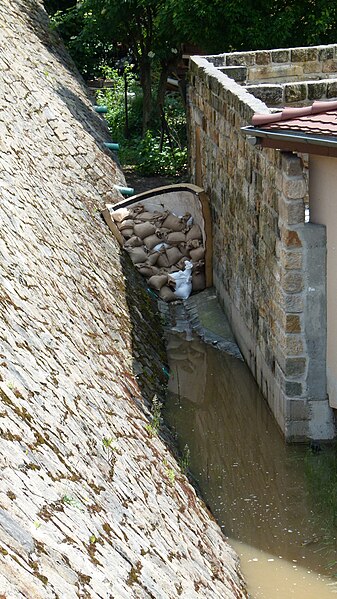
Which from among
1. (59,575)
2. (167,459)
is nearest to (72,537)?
(59,575)

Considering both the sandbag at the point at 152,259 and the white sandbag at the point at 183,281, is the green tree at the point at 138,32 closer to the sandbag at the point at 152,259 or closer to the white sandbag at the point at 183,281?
the sandbag at the point at 152,259

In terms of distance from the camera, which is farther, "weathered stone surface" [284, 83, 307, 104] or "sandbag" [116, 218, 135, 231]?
"sandbag" [116, 218, 135, 231]

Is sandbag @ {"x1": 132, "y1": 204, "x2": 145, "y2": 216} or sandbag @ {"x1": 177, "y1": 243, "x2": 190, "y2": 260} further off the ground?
sandbag @ {"x1": 132, "y1": 204, "x2": 145, "y2": 216}

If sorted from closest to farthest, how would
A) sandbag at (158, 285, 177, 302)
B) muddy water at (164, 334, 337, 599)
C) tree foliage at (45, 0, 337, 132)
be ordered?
muddy water at (164, 334, 337, 599), sandbag at (158, 285, 177, 302), tree foliage at (45, 0, 337, 132)

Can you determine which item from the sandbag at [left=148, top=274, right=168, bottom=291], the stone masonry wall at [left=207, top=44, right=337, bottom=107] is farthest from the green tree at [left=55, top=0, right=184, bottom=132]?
the sandbag at [left=148, top=274, right=168, bottom=291]

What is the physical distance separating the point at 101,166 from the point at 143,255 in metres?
1.95

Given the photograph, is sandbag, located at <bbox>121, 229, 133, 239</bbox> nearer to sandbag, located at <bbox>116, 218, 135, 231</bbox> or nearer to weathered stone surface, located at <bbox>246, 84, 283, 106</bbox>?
sandbag, located at <bbox>116, 218, 135, 231</bbox>

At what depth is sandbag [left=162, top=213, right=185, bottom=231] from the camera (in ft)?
45.8

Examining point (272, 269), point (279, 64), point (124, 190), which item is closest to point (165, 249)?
point (124, 190)

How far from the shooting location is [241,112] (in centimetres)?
1020

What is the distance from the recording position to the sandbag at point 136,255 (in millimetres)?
13539

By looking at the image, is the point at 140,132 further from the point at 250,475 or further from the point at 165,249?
the point at 250,475

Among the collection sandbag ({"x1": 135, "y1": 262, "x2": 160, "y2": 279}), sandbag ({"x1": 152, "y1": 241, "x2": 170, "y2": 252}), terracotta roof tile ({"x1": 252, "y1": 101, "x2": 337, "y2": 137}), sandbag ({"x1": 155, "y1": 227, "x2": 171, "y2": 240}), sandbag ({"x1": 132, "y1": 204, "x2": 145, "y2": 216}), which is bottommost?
sandbag ({"x1": 135, "y1": 262, "x2": 160, "y2": 279})

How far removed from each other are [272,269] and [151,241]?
4.55 meters
